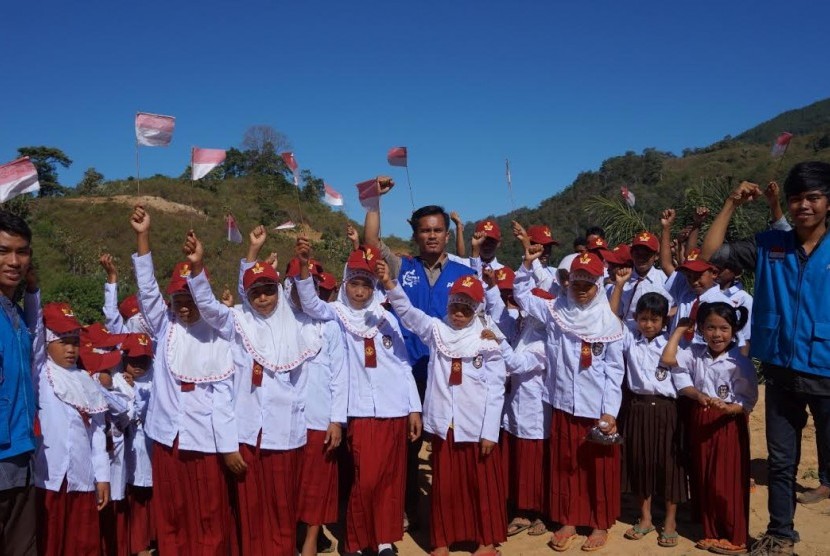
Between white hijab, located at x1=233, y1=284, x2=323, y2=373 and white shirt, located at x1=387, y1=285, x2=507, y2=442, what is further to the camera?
white shirt, located at x1=387, y1=285, x2=507, y2=442

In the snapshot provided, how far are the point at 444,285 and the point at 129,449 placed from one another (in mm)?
2527

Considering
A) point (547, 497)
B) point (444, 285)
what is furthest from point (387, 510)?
point (444, 285)

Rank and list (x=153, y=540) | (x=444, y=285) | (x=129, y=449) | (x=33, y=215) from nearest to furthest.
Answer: (x=129, y=449)
(x=153, y=540)
(x=444, y=285)
(x=33, y=215)

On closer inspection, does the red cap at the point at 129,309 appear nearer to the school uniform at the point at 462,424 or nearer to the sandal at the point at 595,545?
the school uniform at the point at 462,424

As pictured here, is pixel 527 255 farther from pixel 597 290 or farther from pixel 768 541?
pixel 768 541

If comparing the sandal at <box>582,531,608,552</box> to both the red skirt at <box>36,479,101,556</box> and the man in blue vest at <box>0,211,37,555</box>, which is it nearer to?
the red skirt at <box>36,479,101,556</box>

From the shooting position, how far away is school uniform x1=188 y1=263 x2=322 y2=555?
3.88 metres

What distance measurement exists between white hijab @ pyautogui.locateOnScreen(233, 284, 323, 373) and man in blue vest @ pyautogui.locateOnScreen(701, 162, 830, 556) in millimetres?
2682

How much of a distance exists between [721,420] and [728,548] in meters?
0.86

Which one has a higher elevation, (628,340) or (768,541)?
(628,340)

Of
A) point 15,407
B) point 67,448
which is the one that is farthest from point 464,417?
point 15,407

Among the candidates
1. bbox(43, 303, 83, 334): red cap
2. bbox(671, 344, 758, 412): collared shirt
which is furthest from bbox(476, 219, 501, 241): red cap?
bbox(43, 303, 83, 334): red cap

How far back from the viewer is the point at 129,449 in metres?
4.20

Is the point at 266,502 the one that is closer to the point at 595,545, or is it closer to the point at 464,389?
the point at 464,389
